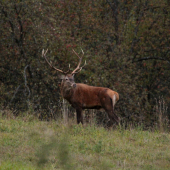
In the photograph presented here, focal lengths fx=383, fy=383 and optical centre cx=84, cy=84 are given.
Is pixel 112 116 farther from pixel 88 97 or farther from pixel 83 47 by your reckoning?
pixel 83 47

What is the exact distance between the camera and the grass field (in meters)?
5.75

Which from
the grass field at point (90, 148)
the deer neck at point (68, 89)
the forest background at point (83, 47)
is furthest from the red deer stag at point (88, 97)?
the forest background at point (83, 47)

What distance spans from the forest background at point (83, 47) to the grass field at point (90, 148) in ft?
9.89

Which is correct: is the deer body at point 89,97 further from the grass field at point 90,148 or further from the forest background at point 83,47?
the forest background at point 83,47

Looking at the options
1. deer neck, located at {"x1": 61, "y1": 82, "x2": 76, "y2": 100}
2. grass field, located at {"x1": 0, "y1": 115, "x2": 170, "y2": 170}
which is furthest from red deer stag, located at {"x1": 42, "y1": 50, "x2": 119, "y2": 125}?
grass field, located at {"x1": 0, "y1": 115, "x2": 170, "y2": 170}

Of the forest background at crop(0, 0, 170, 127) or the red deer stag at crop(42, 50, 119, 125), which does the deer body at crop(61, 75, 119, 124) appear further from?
the forest background at crop(0, 0, 170, 127)

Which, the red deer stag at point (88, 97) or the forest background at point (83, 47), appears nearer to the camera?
the red deer stag at point (88, 97)

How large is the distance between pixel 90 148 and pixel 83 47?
8.07 m

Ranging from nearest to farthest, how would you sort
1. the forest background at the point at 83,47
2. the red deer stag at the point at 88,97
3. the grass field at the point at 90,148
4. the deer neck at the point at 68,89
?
the grass field at the point at 90,148, the deer neck at the point at 68,89, the red deer stag at the point at 88,97, the forest background at the point at 83,47

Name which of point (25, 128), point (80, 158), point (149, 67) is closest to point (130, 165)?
point (80, 158)

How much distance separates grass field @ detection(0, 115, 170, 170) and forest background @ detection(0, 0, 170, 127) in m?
3.01

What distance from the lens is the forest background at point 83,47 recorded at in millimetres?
13344

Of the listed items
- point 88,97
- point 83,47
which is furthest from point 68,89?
point 83,47

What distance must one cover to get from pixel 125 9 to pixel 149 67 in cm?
294
